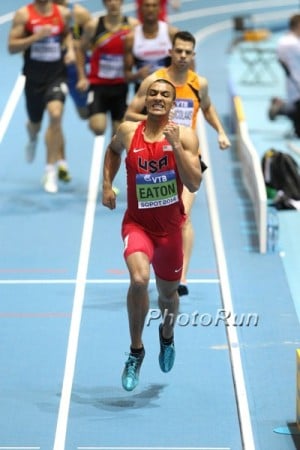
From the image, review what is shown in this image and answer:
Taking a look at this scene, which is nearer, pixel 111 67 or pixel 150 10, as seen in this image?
pixel 150 10

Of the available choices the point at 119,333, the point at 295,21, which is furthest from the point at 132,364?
the point at 295,21

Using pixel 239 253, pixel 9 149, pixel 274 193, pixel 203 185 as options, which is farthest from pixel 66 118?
pixel 239 253

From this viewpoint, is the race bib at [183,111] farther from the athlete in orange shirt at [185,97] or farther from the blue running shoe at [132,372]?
the blue running shoe at [132,372]

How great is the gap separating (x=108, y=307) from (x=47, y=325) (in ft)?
2.18

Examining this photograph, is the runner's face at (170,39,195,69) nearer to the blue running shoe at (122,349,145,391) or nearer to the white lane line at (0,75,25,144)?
the blue running shoe at (122,349,145,391)

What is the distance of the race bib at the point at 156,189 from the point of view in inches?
346

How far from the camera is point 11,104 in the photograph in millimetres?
18516

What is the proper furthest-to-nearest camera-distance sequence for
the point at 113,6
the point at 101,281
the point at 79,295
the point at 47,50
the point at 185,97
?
the point at 47,50 → the point at 113,6 → the point at 101,281 → the point at 79,295 → the point at 185,97

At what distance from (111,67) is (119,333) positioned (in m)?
4.77

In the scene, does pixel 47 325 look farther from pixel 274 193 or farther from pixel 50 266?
pixel 274 193

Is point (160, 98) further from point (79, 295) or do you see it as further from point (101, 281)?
point (101, 281)

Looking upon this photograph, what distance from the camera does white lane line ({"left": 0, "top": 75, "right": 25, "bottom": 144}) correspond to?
17594 mm

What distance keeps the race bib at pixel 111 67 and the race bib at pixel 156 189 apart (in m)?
5.84

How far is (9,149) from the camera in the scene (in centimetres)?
1675
